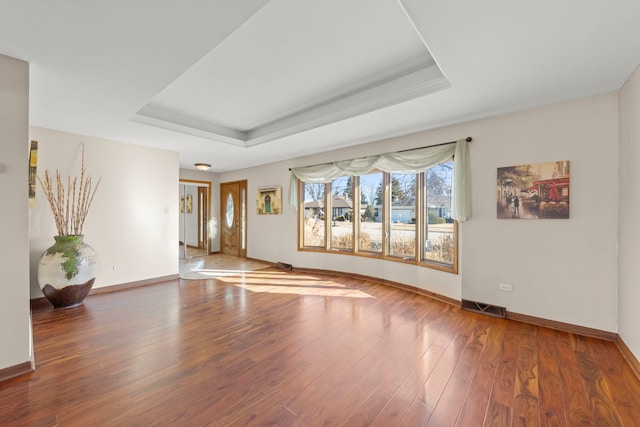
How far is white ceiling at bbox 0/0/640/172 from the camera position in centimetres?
162

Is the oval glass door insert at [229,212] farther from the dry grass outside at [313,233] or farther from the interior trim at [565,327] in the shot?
the interior trim at [565,327]

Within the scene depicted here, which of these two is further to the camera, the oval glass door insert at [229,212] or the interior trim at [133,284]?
the oval glass door insert at [229,212]

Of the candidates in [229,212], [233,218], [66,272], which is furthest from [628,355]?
[229,212]

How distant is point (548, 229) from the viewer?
294cm

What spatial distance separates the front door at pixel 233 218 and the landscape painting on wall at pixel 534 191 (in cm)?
585

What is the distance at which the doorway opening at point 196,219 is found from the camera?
7.76 m

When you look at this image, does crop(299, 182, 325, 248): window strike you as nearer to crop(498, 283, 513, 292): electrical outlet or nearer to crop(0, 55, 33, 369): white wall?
crop(498, 283, 513, 292): electrical outlet

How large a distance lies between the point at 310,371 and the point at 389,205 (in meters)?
3.19

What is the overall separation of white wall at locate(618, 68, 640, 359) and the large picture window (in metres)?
1.36

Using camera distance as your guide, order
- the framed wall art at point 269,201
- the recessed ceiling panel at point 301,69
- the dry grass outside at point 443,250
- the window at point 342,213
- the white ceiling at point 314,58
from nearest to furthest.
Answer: the white ceiling at point 314,58 < the recessed ceiling panel at point 301,69 < the dry grass outside at point 443,250 < the window at point 342,213 < the framed wall art at point 269,201

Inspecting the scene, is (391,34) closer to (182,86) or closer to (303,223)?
(182,86)

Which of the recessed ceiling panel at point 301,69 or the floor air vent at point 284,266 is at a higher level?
the recessed ceiling panel at point 301,69

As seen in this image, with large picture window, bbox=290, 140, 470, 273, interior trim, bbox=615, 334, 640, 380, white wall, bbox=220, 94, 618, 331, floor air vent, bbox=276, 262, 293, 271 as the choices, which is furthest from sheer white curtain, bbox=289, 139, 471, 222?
interior trim, bbox=615, 334, 640, 380

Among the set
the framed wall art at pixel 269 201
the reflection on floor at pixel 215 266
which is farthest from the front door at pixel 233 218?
the framed wall art at pixel 269 201
